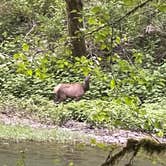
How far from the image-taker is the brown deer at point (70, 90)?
54.9 ft

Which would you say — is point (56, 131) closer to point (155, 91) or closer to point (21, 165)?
point (155, 91)

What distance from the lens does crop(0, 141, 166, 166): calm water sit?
9344 millimetres

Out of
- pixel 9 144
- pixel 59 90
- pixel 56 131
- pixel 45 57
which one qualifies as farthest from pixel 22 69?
pixel 59 90

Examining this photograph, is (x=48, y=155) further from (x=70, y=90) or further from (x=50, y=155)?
(x=70, y=90)

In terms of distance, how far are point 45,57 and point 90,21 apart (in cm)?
52

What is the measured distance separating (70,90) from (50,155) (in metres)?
6.67

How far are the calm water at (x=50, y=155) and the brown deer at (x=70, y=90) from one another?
5310 mm

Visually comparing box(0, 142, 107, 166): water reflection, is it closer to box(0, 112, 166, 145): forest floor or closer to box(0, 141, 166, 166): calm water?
box(0, 141, 166, 166): calm water

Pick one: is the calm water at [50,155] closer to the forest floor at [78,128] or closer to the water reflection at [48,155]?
the water reflection at [48,155]

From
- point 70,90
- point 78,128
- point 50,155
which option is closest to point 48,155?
point 50,155

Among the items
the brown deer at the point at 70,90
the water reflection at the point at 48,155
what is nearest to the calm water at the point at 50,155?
the water reflection at the point at 48,155

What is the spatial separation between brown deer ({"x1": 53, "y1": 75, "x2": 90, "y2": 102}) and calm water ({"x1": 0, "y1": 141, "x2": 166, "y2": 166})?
5.31m

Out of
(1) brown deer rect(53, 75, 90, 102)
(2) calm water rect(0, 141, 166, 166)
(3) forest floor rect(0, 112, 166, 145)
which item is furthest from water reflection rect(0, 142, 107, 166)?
(1) brown deer rect(53, 75, 90, 102)

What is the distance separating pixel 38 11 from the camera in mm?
24609
